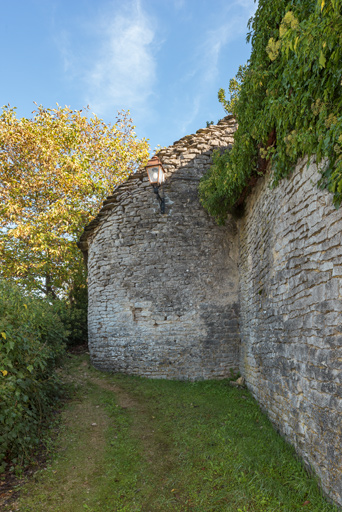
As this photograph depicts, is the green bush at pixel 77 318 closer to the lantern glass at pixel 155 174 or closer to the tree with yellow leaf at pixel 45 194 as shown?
the tree with yellow leaf at pixel 45 194

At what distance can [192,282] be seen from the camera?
6906 mm

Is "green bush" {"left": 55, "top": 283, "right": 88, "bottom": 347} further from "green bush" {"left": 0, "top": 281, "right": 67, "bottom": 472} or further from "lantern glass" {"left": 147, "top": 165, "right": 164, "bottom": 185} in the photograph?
"green bush" {"left": 0, "top": 281, "right": 67, "bottom": 472}

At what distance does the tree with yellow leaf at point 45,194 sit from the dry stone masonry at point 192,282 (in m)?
3.21

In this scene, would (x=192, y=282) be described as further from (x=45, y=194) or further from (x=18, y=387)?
(x=45, y=194)

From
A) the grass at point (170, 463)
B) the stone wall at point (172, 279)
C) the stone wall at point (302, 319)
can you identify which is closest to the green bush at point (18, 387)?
the grass at point (170, 463)

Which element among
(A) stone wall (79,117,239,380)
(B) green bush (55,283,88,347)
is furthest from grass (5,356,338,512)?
(B) green bush (55,283,88,347)

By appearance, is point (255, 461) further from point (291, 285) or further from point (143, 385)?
point (143, 385)

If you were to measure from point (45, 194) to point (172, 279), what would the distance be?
8.02 m

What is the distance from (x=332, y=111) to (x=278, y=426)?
11.5 feet

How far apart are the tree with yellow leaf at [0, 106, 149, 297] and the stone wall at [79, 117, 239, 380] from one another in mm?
4781

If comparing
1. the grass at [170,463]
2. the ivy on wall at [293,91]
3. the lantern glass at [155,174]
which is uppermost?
the lantern glass at [155,174]

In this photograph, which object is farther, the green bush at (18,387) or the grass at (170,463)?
the green bush at (18,387)

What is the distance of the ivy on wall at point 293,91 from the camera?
2.32 meters

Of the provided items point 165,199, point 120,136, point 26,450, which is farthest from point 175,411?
point 120,136
